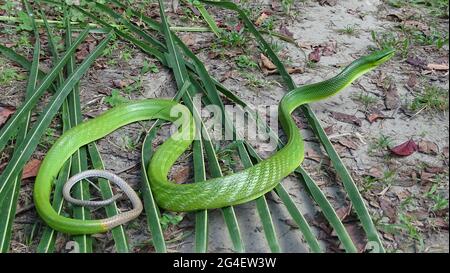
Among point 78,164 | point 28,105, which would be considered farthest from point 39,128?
point 78,164

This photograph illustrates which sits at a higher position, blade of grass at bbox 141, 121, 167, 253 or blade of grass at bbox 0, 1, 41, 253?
blade of grass at bbox 0, 1, 41, 253

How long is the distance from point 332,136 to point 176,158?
1119 millimetres

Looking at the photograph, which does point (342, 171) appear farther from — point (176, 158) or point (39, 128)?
point (39, 128)

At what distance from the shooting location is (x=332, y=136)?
3414mm

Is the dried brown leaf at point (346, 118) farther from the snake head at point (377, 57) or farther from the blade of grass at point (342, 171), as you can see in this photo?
the snake head at point (377, 57)

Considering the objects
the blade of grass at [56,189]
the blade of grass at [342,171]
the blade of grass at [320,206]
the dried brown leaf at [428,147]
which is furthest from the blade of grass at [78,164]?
the dried brown leaf at [428,147]

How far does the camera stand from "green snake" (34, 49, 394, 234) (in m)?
2.69

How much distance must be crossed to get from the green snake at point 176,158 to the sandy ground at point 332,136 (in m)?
0.12

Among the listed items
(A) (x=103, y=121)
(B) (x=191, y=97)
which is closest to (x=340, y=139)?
(B) (x=191, y=97)

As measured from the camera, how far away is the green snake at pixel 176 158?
269cm

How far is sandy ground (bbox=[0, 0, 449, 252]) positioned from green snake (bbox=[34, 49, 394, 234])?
12cm

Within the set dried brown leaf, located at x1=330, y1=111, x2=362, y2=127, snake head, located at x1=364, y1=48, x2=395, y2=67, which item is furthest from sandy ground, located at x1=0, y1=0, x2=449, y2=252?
snake head, located at x1=364, y1=48, x2=395, y2=67

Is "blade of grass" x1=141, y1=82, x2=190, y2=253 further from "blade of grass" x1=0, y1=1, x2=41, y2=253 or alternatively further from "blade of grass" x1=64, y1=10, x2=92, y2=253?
"blade of grass" x1=0, y1=1, x2=41, y2=253

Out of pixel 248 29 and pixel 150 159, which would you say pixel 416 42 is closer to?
pixel 248 29
